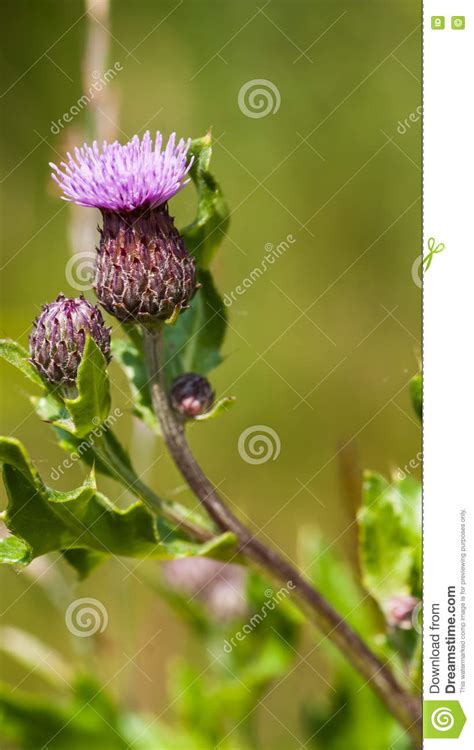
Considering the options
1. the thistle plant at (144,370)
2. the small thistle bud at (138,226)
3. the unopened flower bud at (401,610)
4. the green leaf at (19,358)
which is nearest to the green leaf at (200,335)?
the thistle plant at (144,370)

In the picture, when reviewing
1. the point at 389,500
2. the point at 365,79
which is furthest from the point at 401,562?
the point at 365,79

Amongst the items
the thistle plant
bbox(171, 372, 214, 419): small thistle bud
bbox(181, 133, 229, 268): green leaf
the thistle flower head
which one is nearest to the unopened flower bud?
the thistle plant

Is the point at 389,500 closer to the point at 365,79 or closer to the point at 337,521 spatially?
the point at 337,521

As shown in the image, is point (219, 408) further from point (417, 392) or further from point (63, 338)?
point (417, 392)

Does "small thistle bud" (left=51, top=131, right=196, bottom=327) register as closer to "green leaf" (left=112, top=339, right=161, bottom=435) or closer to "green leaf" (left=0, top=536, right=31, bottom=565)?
"green leaf" (left=112, top=339, right=161, bottom=435)
